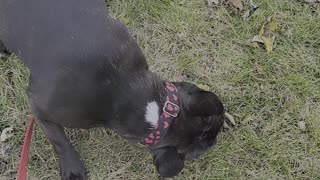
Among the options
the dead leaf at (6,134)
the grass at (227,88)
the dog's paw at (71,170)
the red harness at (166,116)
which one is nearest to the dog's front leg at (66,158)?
the dog's paw at (71,170)

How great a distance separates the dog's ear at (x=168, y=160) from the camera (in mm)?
3570

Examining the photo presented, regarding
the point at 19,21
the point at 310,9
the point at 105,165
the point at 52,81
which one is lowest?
the point at 105,165

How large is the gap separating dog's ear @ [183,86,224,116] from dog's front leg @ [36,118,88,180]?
3.18 feet

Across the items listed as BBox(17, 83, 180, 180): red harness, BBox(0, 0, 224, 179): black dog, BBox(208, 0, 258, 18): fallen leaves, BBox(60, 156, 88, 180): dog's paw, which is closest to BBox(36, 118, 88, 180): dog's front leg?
BBox(60, 156, 88, 180): dog's paw

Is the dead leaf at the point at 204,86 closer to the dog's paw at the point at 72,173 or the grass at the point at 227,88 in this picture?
the grass at the point at 227,88

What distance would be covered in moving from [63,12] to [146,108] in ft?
2.57

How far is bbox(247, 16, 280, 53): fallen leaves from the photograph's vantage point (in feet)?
15.4

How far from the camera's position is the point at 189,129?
3527 millimetres

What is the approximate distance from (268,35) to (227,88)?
23.8 inches

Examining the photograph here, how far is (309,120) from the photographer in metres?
4.46

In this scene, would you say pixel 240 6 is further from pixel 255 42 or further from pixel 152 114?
pixel 152 114

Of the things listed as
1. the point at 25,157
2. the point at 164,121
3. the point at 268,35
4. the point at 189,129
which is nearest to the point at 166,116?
the point at 164,121

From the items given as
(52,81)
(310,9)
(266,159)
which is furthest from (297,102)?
(52,81)

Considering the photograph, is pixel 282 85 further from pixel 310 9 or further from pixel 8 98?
pixel 8 98
